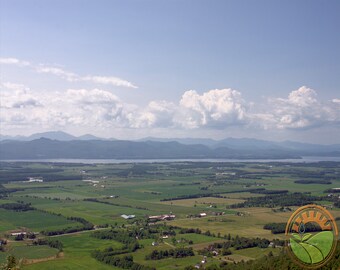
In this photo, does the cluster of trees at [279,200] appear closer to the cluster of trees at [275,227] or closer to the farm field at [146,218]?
the farm field at [146,218]

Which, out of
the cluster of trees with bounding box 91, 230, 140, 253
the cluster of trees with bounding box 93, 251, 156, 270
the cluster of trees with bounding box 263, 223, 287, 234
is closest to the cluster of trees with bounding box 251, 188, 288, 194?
the cluster of trees with bounding box 263, 223, 287, 234

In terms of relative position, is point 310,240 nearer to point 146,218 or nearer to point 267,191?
point 146,218

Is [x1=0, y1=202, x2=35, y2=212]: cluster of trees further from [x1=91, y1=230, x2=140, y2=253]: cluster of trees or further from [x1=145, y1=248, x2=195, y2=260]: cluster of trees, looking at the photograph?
[x1=145, y1=248, x2=195, y2=260]: cluster of trees

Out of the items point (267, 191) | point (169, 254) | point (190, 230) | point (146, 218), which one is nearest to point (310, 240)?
point (169, 254)

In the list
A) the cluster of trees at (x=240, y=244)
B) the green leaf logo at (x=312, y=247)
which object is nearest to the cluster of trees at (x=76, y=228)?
the cluster of trees at (x=240, y=244)

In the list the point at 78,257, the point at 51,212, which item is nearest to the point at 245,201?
the point at 51,212

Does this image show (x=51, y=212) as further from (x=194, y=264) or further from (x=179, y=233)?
(x=194, y=264)

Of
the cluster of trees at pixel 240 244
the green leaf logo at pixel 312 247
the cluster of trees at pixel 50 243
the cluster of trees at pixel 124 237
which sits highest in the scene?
the green leaf logo at pixel 312 247
